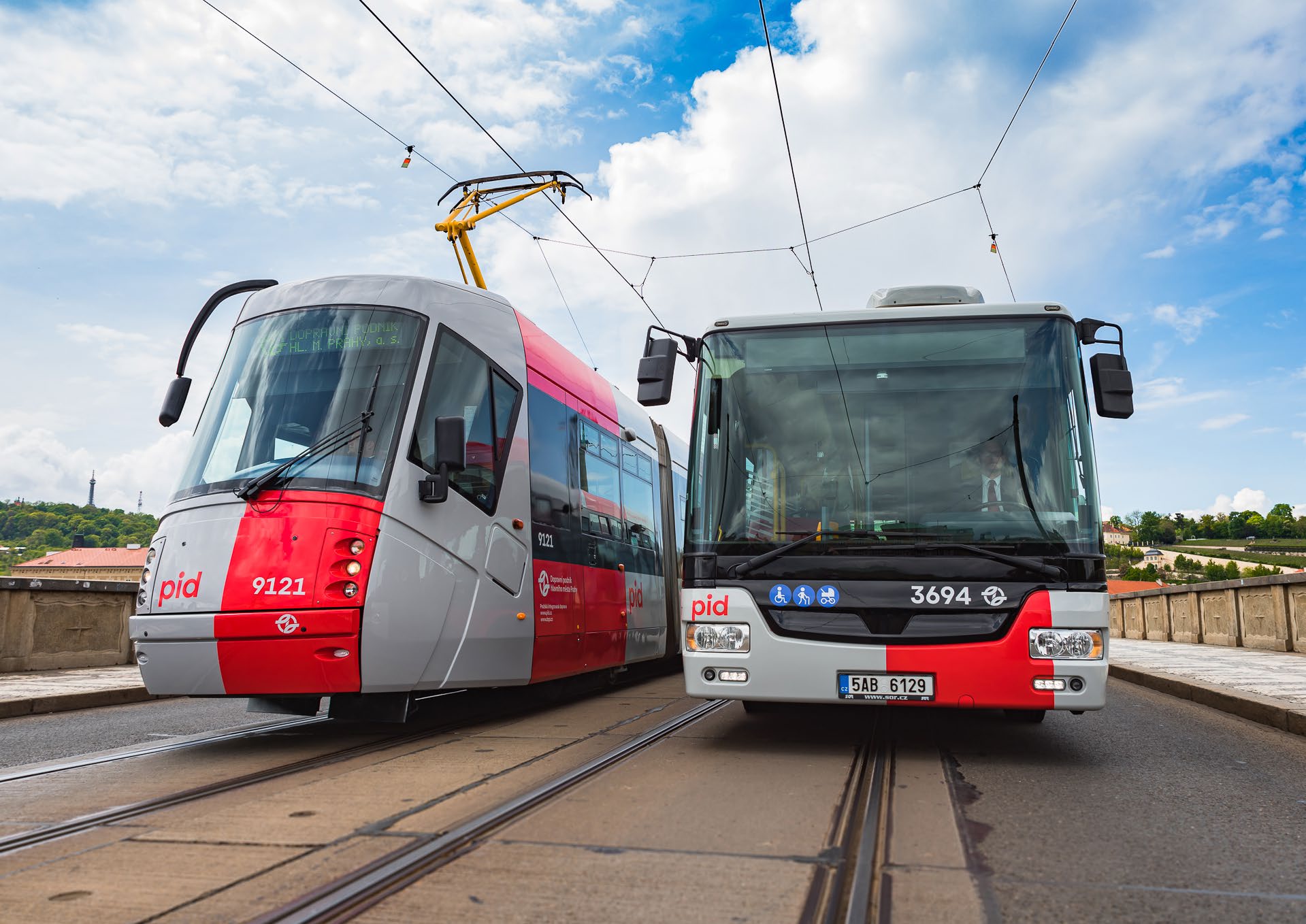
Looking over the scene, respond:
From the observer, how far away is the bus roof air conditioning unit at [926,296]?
28.4 feet

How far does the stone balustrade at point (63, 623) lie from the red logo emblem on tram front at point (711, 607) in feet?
30.2

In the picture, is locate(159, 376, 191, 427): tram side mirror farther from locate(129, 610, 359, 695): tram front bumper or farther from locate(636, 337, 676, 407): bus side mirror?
locate(636, 337, 676, 407): bus side mirror

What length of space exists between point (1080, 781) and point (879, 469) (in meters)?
2.14

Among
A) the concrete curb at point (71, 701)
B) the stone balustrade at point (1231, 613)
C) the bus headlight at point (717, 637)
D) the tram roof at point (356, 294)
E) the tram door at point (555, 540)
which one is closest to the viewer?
the bus headlight at point (717, 637)

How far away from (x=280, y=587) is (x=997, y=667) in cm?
435

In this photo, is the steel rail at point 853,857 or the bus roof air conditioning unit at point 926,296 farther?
the bus roof air conditioning unit at point 926,296

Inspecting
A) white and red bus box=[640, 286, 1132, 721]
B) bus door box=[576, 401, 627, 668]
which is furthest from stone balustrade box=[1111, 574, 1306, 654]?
white and red bus box=[640, 286, 1132, 721]

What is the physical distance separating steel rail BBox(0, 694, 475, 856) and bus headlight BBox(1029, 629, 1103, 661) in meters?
4.21

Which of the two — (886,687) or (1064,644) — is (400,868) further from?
(1064,644)

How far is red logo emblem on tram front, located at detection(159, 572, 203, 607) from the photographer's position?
6.58 metres

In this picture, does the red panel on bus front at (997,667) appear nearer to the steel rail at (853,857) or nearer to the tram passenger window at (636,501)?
the steel rail at (853,857)

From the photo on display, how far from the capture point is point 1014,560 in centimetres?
621

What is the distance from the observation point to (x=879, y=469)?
21.9 ft

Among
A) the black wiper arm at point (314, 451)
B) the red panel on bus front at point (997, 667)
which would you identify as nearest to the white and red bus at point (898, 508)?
the red panel on bus front at point (997, 667)
